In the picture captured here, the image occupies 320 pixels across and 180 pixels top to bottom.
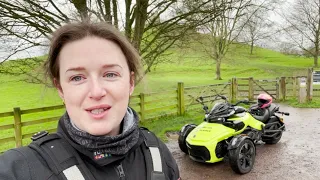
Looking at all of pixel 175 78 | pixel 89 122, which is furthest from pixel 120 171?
pixel 175 78

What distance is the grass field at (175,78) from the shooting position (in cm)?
664

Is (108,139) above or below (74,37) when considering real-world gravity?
below

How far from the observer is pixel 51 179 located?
1.05 metres

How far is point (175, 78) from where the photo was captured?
3334 cm

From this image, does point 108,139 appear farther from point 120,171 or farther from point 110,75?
point 110,75

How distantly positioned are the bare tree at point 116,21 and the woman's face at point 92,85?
3.63 m

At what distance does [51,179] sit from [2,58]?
18.3ft

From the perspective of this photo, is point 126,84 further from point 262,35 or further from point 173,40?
point 262,35

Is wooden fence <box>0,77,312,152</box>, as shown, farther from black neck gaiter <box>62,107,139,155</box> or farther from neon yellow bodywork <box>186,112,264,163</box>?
black neck gaiter <box>62,107,139,155</box>

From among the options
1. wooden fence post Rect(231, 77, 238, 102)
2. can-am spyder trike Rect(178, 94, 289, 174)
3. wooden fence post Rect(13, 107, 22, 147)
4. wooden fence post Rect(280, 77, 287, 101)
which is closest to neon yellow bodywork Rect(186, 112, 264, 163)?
can-am spyder trike Rect(178, 94, 289, 174)

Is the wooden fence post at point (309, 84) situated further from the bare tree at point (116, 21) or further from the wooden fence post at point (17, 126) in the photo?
the wooden fence post at point (17, 126)

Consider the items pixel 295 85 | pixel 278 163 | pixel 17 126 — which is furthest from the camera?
pixel 295 85

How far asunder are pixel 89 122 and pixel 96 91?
135 mm

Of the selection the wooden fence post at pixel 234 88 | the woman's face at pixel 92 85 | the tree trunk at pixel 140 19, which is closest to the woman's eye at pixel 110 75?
the woman's face at pixel 92 85
